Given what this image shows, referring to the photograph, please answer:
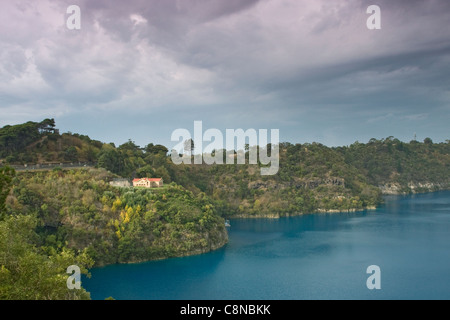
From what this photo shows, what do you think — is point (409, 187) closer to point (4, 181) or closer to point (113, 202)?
point (113, 202)

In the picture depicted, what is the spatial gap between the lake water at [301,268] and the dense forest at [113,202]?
3188 mm

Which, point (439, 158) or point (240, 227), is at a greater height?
point (439, 158)

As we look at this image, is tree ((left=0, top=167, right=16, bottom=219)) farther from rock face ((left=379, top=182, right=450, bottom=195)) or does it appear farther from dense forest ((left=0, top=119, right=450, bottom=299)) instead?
rock face ((left=379, top=182, right=450, bottom=195))

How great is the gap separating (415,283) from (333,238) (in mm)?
18347

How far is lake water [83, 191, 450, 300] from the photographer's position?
29.5 m

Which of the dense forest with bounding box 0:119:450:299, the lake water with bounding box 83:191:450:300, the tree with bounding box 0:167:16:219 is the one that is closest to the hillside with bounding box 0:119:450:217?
the dense forest with bounding box 0:119:450:299

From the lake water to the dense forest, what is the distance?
3.19 metres

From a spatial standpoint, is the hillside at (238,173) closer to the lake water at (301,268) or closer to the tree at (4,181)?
the lake water at (301,268)

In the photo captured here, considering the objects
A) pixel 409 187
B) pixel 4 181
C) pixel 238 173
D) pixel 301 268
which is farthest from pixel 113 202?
pixel 409 187

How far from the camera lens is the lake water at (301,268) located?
2945 cm

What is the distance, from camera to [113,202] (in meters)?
40.1

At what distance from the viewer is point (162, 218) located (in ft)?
134
